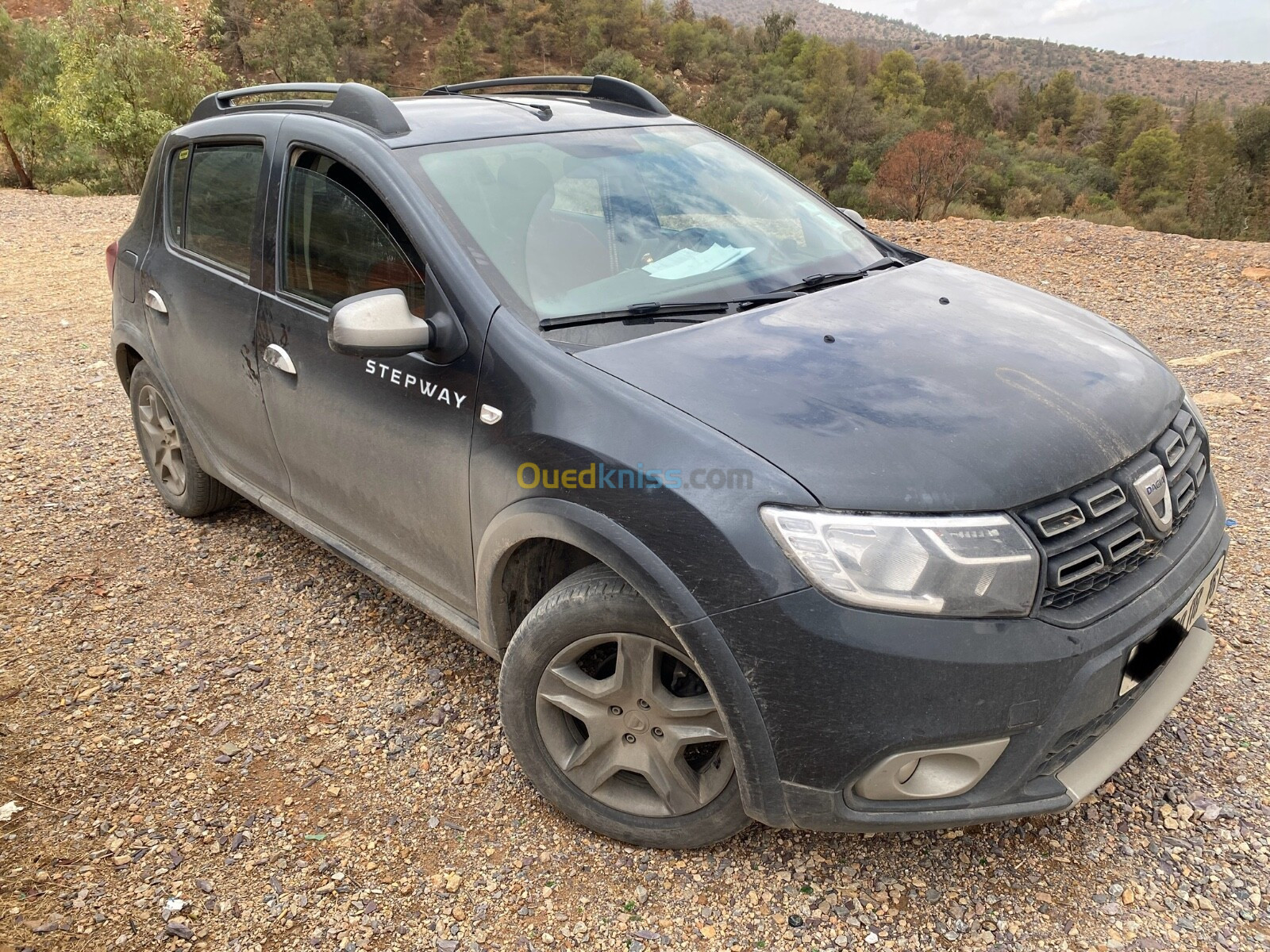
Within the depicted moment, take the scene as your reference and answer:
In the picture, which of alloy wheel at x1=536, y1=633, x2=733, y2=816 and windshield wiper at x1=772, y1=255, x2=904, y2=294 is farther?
windshield wiper at x1=772, y1=255, x2=904, y2=294

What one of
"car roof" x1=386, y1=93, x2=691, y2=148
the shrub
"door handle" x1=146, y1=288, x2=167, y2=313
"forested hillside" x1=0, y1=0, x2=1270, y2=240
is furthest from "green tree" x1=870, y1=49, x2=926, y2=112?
"door handle" x1=146, y1=288, x2=167, y2=313

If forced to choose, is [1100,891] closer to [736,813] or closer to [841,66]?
[736,813]

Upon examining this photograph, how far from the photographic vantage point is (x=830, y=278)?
280 cm

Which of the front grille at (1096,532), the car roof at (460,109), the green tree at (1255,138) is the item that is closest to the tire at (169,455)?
the car roof at (460,109)

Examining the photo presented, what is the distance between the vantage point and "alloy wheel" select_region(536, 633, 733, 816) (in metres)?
2.10

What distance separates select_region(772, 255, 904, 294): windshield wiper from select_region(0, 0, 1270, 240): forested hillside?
560 inches

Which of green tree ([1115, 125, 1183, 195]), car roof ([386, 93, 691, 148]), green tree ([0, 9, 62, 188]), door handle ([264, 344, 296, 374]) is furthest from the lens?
green tree ([1115, 125, 1183, 195])

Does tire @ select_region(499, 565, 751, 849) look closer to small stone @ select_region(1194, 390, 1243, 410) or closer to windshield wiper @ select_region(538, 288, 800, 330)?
windshield wiper @ select_region(538, 288, 800, 330)

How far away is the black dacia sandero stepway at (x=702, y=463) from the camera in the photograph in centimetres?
180

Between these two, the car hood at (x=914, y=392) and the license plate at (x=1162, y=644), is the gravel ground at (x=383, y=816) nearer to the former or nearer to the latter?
the license plate at (x=1162, y=644)

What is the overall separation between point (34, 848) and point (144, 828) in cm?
28

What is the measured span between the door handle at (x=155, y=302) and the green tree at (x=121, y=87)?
67.5 ft

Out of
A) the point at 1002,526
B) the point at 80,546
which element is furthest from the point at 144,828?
the point at 1002,526

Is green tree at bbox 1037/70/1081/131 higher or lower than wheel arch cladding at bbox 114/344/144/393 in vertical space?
lower
